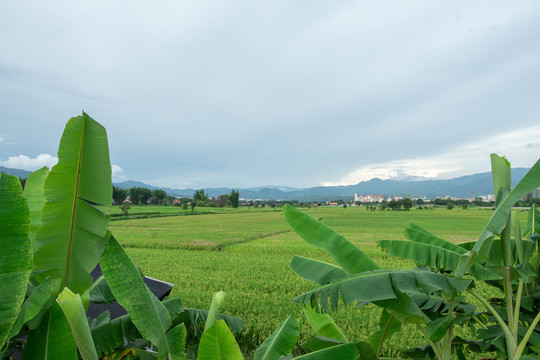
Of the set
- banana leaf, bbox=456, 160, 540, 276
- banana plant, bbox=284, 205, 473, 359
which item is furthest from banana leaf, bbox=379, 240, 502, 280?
banana leaf, bbox=456, 160, 540, 276

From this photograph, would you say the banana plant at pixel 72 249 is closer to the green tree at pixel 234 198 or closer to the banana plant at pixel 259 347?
the banana plant at pixel 259 347

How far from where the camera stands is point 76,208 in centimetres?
167

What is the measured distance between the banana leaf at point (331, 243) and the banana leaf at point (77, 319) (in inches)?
61.9

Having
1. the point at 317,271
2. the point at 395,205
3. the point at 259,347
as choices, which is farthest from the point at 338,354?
the point at 395,205

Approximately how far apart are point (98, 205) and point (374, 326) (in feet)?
18.7

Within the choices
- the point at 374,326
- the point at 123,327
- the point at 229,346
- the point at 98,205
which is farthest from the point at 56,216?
the point at 374,326

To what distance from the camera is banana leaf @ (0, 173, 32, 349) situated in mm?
1219

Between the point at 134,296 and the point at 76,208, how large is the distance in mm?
611

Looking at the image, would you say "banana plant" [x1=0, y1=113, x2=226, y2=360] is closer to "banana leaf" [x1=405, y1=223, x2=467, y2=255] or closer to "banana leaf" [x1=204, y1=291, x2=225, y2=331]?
"banana leaf" [x1=204, y1=291, x2=225, y2=331]

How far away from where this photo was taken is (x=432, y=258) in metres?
2.48

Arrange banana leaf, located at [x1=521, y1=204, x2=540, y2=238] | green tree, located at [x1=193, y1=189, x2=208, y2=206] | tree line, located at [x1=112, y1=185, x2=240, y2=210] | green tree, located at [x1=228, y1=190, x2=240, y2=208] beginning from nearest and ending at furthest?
banana leaf, located at [x1=521, y1=204, x2=540, y2=238] < tree line, located at [x1=112, y1=185, x2=240, y2=210] < green tree, located at [x1=193, y1=189, x2=208, y2=206] < green tree, located at [x1=228, y1=190, x2=240, y2=208]

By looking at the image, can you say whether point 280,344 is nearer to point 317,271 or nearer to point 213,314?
point 213,314

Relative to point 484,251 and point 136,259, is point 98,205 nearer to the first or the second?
point 484,251

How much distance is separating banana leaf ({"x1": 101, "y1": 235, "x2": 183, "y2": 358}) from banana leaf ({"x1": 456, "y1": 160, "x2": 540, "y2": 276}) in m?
1.95
